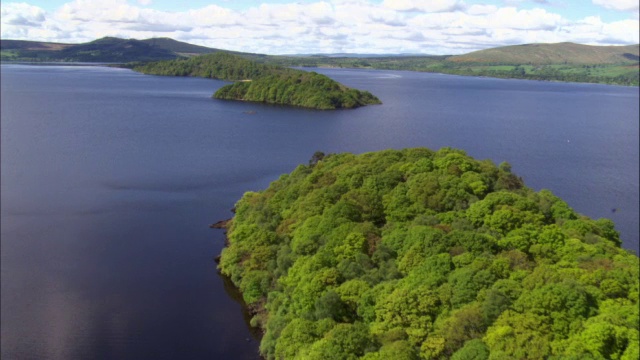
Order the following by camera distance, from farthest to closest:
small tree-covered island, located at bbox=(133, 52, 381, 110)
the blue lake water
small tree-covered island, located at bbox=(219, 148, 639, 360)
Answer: small tree-covered island, located at bbox=(133, 52, 381, 110) → the blue lake water → small tree-covered island, located at bbox=(219, 148, 639, 360)

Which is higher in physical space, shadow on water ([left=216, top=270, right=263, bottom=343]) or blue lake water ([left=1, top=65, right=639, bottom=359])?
blue lake water ([left=1, top=65, right=639, bottom=359])

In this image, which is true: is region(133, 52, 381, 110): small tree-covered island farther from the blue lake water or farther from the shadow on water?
the shadow on water

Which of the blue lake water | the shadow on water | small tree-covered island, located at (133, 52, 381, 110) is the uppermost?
small tree-covered island, located at (133, 52, 381, 110)

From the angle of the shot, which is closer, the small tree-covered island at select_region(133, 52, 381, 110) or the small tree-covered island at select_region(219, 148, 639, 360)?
the small tree-covered island at select_region(219, 148, 639, 360)

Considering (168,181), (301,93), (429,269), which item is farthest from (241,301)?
(301,93)

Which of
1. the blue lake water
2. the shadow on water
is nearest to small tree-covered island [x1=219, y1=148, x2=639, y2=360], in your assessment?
the shadow on water

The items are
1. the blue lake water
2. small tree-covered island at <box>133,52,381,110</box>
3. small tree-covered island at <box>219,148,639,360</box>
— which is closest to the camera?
small tree-covered island at <box>219,148,639,360</box>

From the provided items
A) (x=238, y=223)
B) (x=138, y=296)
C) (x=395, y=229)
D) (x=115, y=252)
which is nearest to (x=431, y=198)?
(x=395, y=229)
